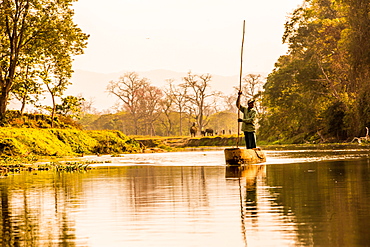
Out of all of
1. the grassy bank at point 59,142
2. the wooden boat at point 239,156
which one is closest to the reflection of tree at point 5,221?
the wooden boat at point 239,156

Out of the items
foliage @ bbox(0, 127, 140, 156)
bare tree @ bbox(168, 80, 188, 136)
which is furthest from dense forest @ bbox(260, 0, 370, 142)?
bare tree @ bbox(168, 80, 188, 136)

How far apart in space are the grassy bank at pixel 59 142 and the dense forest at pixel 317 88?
2260cm

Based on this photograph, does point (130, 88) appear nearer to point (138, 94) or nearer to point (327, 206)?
point (138, 94)

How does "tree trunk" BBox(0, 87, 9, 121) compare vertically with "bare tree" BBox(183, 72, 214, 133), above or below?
below

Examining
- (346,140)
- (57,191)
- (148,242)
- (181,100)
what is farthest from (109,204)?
(181,100)

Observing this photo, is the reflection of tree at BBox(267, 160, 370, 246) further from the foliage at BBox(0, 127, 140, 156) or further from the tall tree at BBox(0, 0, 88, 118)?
the tall tree at BBox(0, 0, 88, 118)

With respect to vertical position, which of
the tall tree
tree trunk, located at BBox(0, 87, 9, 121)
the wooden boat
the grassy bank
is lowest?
the wooden boat

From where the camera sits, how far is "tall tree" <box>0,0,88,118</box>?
149ft

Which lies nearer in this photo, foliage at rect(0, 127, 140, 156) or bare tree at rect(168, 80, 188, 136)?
foliage at rect(0, 127, 140, 156)

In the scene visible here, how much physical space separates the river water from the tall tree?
30.8 m

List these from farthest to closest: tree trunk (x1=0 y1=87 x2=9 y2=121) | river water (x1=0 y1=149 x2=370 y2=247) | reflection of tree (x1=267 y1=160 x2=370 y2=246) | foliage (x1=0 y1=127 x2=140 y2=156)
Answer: tree trunk (x1=0 y1=87 x2=9 y2=121)
foliage (x1=0 y1=127 x2=140 y2=156)
river water (x1=0 y1=149 x2=370 y2=247)
reflection of tree (x1=267 y1=160 x2=370 y2=246)

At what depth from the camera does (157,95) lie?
5910 inches

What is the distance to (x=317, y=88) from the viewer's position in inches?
3125

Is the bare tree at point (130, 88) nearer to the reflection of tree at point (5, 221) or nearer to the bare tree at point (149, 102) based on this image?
the bare tree at point (149, 102)
